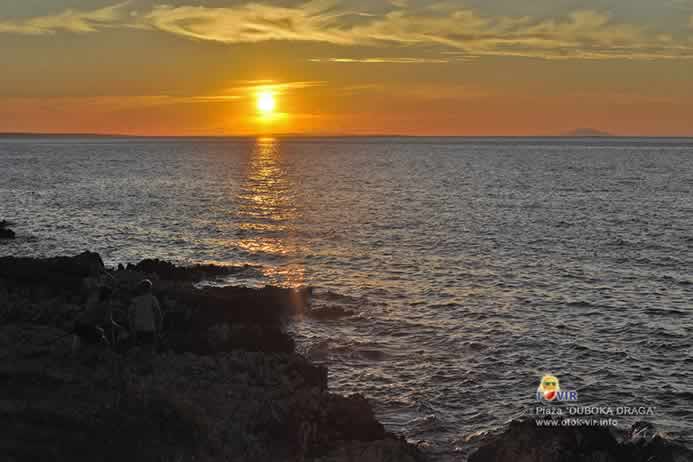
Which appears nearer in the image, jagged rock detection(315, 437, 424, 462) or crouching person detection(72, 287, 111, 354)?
jagged rock detection(315, 437, 424, 462)

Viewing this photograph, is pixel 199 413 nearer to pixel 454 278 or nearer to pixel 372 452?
pixel 372 452

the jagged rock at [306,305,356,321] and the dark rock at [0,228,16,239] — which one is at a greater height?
the dark rock at [0,228,16,239]

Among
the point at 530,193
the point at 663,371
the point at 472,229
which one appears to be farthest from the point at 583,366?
the point at 530,193

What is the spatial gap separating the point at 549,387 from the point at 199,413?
1334 cm

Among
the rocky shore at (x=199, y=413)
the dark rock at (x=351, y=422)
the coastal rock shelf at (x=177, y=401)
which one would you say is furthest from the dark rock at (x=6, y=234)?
the dark rock at (x=351, y=422)

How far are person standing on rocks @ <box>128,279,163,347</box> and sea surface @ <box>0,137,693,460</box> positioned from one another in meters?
6.78

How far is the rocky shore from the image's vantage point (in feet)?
47.9

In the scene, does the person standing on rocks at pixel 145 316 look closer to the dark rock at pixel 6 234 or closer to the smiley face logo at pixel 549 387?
the smiley face logo at pixel 549 387

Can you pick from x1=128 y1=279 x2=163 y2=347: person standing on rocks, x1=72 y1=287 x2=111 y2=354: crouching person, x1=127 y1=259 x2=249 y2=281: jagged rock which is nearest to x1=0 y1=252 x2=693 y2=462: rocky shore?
x1=72 y1=287 x2=111 y2=354: crouching person

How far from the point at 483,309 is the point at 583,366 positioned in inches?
328

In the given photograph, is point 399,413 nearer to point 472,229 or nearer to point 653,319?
point 653,319

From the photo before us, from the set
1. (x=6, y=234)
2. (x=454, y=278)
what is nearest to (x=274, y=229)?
(x=6, y=234)

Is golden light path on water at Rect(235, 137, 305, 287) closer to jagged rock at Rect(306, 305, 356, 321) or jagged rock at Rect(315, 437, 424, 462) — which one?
Answer: jagged rock at Rect(306, 305, 356, 321)

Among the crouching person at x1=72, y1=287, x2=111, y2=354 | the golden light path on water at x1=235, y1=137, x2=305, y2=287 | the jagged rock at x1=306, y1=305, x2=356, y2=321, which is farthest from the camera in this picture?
the golden light path on water at x1=235, y1=137, x2=305, y2=287
